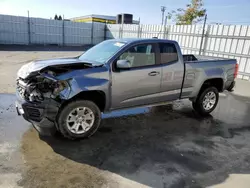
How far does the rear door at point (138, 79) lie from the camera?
13.8 feet

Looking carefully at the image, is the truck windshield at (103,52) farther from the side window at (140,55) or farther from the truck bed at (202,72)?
the truck bed at (202,72)

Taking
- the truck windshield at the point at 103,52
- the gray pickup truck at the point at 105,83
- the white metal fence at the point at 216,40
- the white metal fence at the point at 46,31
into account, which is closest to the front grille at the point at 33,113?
the gray pickup truck at the point at 105,83

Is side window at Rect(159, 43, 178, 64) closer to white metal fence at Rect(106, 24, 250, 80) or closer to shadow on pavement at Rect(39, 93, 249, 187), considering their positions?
shadow on pavement at Rect(39, 93, 249, 187)

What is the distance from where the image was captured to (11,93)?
6727 millimetres

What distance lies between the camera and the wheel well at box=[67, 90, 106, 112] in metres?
3.90

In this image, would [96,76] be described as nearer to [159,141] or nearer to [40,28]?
[159,141]

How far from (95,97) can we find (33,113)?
1.12 metres

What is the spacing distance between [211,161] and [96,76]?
2386 millimetres

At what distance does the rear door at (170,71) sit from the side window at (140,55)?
0.26 m

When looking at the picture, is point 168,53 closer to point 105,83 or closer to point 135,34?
point 105,83

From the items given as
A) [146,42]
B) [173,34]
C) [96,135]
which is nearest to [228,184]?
[96,135]

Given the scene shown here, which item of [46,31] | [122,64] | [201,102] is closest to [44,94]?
[122,64]

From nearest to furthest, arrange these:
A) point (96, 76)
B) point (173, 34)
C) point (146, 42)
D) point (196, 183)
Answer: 1. point (196, 183)
2. point (96, 76)
3. point (146, 42)
4. point (173, 34)

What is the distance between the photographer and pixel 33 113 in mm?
3625
